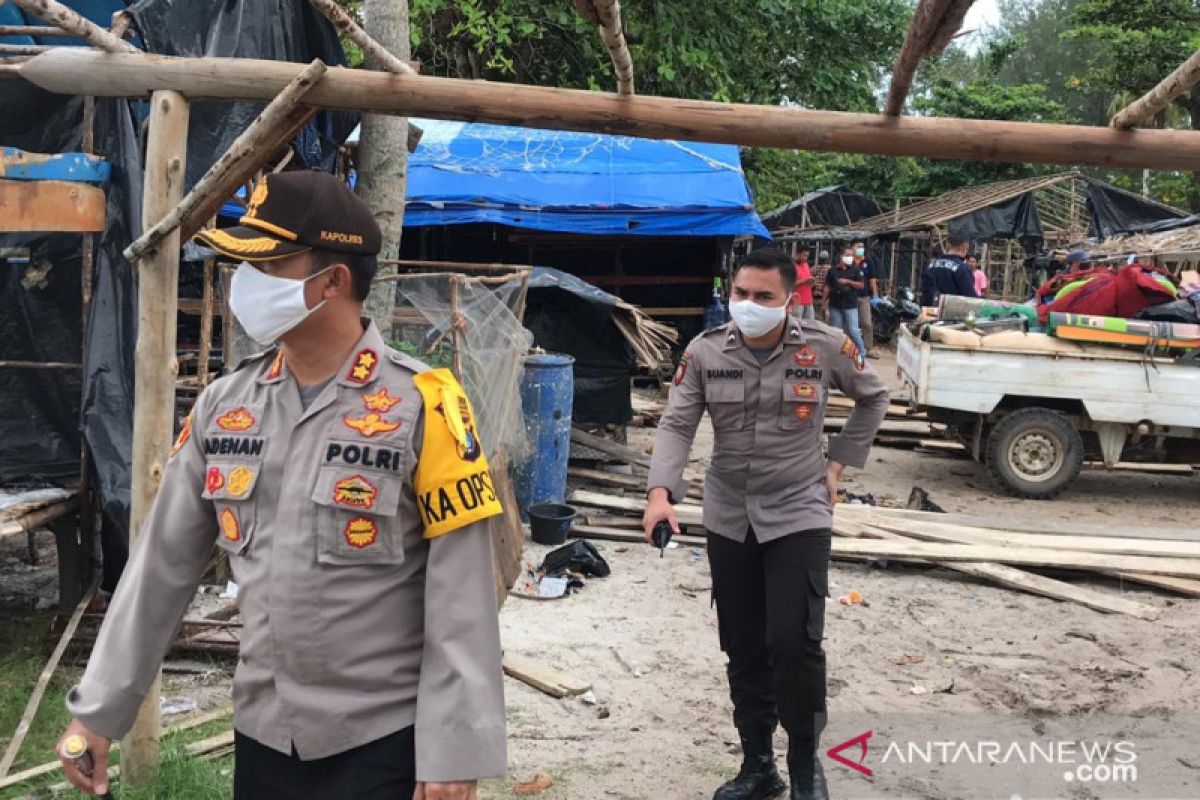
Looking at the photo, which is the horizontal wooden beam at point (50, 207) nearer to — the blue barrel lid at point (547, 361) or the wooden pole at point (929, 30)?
the blue barrel lid at point (547, 361)

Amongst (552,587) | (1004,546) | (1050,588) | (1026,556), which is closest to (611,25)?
(552,587)

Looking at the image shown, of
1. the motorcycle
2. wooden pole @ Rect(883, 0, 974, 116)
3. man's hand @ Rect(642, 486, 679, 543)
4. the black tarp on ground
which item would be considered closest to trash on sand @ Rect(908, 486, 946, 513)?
man's hand @ Rect(642, 486, 679, 543)

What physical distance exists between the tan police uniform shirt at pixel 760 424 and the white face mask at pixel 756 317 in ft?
0.31

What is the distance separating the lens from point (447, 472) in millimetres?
2098

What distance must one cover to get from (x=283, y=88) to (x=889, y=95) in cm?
212

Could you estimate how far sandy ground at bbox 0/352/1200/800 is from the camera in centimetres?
436

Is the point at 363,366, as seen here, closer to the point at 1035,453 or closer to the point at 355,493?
the point at 355,493

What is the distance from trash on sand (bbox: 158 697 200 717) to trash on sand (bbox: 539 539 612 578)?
2.67 meters

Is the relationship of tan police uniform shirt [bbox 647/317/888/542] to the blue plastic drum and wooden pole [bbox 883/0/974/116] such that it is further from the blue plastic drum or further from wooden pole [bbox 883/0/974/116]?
the blue plastic drum

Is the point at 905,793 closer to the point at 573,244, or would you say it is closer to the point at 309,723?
the point at 309,723

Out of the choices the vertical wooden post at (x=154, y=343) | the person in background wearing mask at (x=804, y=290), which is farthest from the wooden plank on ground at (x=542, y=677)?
the person in background wearing mask at (x=804, y=290)

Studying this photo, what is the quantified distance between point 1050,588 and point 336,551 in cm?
616

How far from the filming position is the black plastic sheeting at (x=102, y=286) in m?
5.34

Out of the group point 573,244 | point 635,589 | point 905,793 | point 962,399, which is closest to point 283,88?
point 905,793
